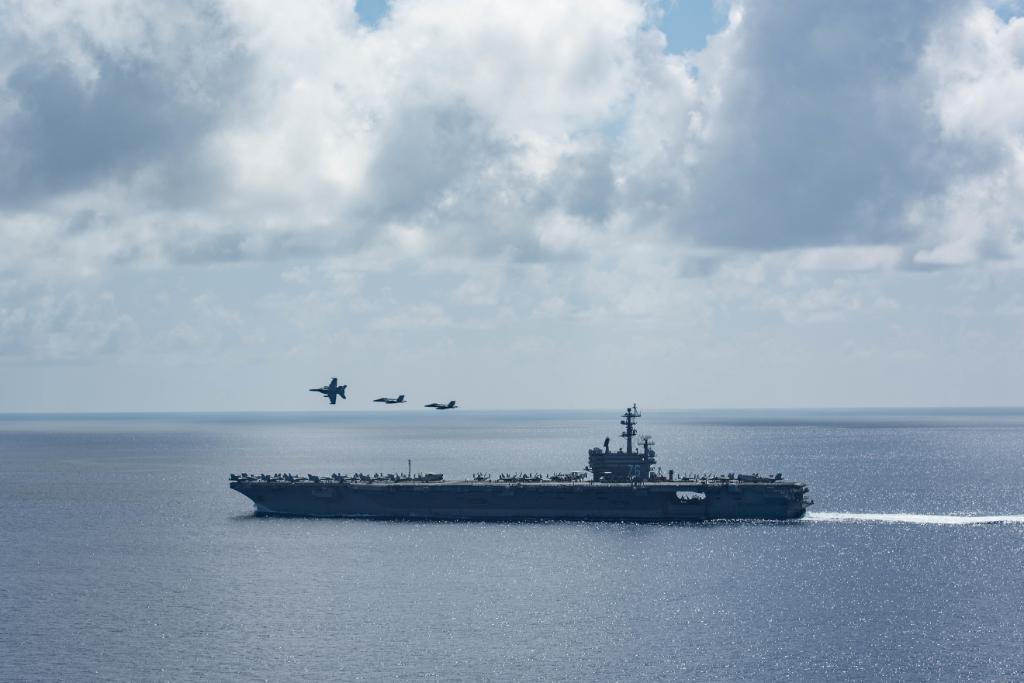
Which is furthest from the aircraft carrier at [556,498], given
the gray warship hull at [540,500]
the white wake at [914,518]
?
the white wake at [914,518]

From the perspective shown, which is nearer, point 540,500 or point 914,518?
point 540,500

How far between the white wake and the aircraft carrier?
239 cm

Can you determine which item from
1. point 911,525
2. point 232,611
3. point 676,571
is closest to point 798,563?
point 676,571

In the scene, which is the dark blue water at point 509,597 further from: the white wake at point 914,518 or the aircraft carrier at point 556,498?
the aircraft carrier at point 556,498

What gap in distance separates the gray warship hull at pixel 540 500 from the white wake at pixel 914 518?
2.82 m

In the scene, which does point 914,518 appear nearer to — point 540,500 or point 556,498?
point 556,498

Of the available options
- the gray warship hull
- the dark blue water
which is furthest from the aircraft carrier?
the dark blue water

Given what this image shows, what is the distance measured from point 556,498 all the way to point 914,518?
78.6ft

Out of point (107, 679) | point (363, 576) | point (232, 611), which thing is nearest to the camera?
point (107, 679)

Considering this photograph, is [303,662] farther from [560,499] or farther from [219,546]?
[560,499]

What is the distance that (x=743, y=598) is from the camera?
51531mm

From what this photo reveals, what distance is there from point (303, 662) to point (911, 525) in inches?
1844

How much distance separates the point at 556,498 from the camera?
7750 centimetres

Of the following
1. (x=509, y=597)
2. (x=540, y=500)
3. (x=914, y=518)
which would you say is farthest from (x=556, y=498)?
(x=509, y=597)
